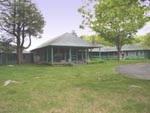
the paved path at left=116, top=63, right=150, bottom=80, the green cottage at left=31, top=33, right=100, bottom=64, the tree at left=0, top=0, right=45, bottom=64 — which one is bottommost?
the paved path at left=116, top=63, right=150, bottom=80

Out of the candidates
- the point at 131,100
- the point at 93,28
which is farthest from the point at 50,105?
the point at 93,28

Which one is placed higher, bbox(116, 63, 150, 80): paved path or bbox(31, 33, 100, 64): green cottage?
bbox(31, 33, 100, 64): green cottage

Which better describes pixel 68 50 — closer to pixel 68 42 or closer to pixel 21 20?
pixel 68 42

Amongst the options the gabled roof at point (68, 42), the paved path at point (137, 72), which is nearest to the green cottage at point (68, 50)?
the gabled roof at point (68, 42)

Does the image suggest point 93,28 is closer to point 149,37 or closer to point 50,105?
point 149,37

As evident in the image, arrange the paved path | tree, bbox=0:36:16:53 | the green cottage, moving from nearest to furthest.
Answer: the paved path
the green cottage
tree, bbox=0:36:16:53

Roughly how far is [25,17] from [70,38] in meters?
8.16

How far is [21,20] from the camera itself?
3706cm

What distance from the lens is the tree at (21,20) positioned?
36.8 m

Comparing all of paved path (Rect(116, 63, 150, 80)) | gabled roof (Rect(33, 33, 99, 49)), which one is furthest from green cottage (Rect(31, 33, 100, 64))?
paved path (Rect(116, 63, 150, 80))

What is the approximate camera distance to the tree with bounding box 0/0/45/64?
3681 cm

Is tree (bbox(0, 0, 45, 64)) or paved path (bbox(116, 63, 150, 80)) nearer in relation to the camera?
paved path (bbox(116, 63, 150, 80))

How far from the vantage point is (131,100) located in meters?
8.30

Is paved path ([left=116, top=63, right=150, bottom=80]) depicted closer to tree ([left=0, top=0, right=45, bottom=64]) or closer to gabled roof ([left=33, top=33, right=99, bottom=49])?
gabled roof ([left=33, top=33, right=99, bottom=49])
